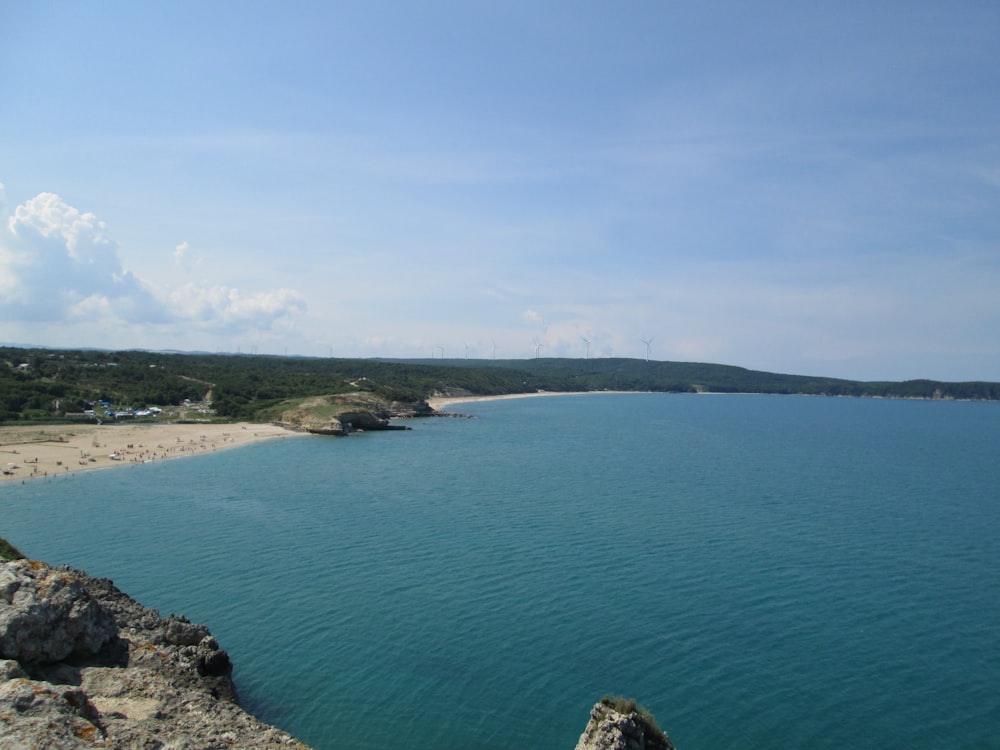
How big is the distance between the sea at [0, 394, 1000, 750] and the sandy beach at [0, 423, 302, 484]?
500cm

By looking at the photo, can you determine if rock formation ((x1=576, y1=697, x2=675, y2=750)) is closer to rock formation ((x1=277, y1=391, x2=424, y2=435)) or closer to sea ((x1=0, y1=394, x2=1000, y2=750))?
sea ((x1=0, y1=394, x2=1000, y2=750))

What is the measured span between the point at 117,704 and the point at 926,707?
90.4 feet

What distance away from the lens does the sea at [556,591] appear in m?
22.9

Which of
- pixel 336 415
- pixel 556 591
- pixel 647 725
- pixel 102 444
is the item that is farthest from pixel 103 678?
pixel 336 415

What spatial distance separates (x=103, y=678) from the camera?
65.9 ft

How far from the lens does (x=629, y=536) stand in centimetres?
4522

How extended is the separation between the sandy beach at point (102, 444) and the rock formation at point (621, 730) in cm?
6508

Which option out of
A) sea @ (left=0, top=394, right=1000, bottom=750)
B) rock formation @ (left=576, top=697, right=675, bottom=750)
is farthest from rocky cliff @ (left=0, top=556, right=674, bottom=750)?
sea @ (left=0, top=394, right=1000, bottom=750)

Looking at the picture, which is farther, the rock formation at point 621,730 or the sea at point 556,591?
the sea at point 556,591

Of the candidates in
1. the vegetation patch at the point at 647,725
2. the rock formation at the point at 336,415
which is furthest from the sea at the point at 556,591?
the rock formation at the point at 336,415

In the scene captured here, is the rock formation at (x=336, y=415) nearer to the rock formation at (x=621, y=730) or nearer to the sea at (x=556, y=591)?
the sea at (x=556, y=591)

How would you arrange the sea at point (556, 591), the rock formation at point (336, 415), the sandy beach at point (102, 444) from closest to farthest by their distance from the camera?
the sea at point (556, 591)
the sandy beach at point (102, 444)
the rock formation at point (336, 415)

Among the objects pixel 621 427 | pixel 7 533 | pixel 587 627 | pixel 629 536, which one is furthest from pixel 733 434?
pixel 7 533

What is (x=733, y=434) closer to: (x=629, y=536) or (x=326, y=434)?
(x=326, y=434)
